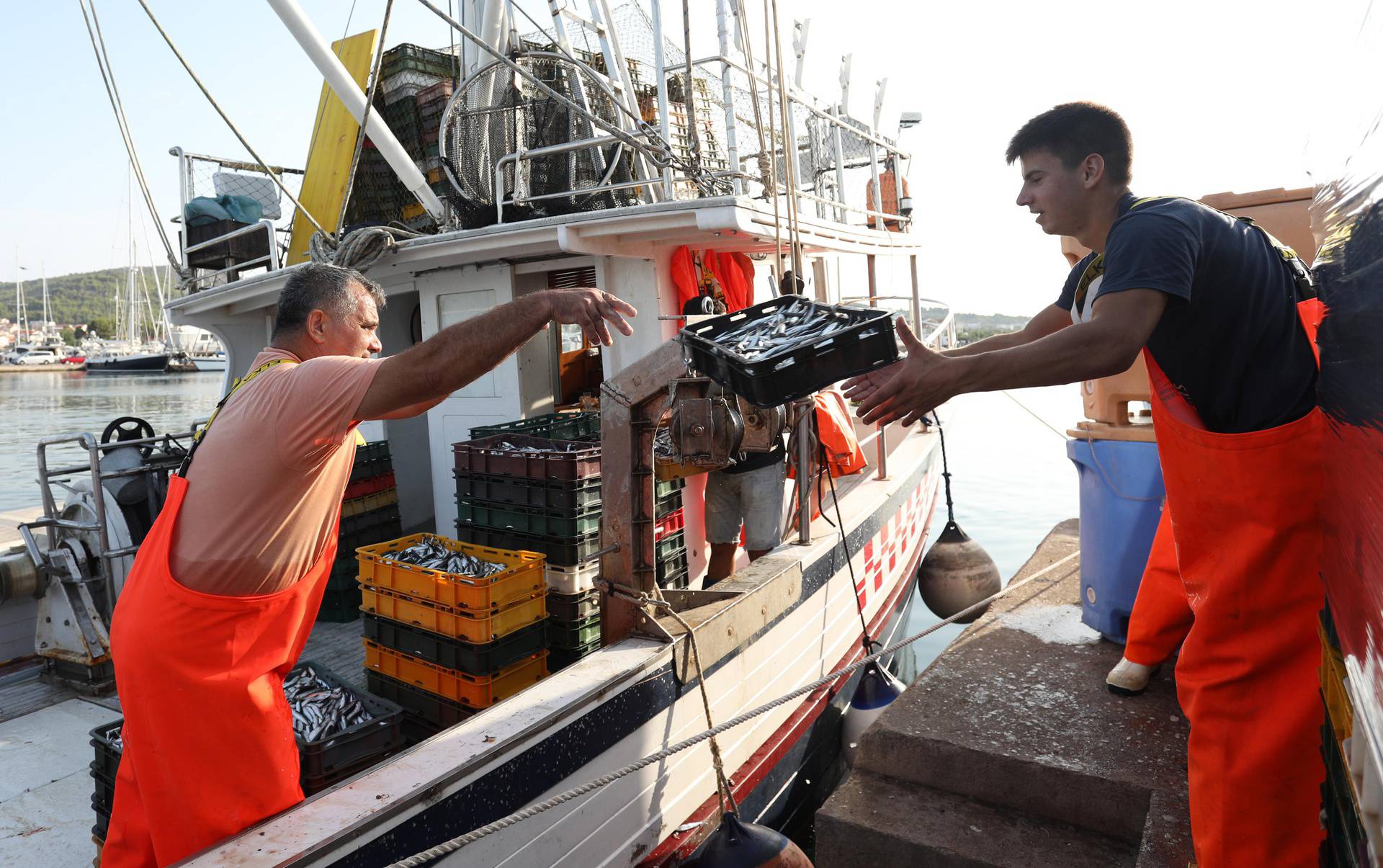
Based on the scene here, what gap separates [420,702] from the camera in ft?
12.0

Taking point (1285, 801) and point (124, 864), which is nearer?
point (1285, 801)

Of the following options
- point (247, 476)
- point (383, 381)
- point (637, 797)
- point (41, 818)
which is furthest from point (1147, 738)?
point (41, 818)

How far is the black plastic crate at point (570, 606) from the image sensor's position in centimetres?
421

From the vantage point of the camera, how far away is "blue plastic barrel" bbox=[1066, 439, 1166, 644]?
3656 mm

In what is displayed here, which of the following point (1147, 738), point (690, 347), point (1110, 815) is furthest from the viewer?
point (1147, 738)

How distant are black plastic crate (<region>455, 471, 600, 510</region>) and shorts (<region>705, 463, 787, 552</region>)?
989 millimetres

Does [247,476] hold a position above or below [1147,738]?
above

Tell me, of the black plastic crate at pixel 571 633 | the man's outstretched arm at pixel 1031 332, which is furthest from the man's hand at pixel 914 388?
the black plastic crate at pixel 571 633

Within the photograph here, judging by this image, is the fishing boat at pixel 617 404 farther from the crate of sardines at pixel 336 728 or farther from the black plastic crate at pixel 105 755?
the black plastic crate at pixel 105 755

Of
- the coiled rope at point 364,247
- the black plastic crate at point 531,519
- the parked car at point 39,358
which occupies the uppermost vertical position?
the parked car at point 39,358

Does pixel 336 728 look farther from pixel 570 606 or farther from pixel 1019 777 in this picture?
pixel 1019 777

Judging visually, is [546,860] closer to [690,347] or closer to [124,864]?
[124,864]

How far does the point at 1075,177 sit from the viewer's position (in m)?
2.09

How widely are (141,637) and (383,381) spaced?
0.88 metres
